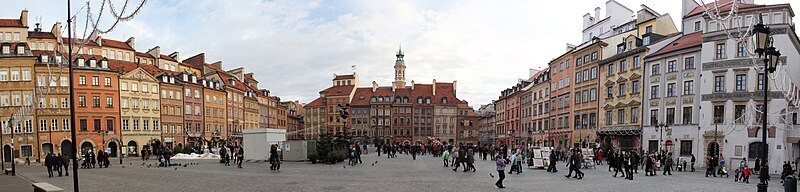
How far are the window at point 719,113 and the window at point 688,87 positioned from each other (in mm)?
2411

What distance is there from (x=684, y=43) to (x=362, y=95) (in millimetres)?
66524

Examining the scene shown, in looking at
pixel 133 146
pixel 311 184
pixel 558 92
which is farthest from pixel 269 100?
pixel 311 184

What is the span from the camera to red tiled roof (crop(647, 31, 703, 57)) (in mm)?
36244

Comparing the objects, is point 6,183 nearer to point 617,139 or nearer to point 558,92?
point 617,139

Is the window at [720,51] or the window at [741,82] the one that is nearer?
the window at [741,82]

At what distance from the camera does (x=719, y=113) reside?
111ft

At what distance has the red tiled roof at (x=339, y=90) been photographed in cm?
9612

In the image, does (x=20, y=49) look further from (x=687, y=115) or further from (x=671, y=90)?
(x=687, y=115)

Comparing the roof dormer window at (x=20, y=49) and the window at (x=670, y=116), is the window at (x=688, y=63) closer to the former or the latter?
the window at (x=670, y=116)

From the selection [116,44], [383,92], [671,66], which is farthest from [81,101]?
[671,66]

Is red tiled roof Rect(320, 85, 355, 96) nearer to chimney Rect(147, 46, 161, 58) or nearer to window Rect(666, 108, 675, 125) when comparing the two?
chimney Rect(147, 46, 161, 58)

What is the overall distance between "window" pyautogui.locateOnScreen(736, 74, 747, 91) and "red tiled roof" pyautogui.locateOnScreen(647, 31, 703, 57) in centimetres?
366

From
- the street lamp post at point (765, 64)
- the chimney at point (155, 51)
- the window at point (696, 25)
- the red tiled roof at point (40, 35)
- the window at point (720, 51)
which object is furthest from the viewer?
the chimney at point (155, 51)

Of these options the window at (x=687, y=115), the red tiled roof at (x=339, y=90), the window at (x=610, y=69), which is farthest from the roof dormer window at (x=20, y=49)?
the window at (x=687, y=115)
